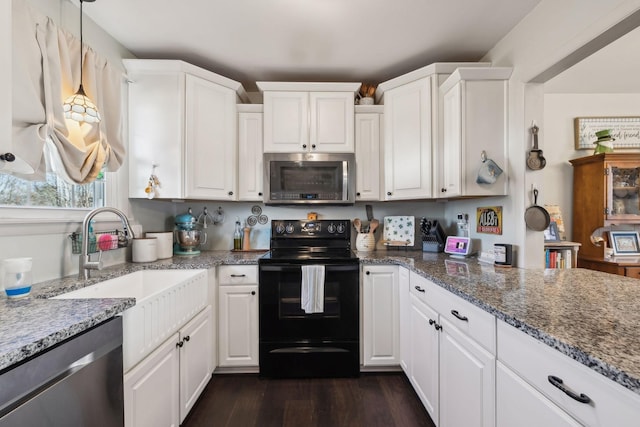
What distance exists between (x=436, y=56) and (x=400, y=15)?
617mm

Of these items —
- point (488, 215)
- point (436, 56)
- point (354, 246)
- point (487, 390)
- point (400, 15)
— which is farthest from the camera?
point (354, 246)

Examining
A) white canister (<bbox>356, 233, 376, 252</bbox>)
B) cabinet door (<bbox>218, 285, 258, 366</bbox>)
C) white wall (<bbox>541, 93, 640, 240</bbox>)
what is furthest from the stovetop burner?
white wall (<bbox>541, 93, 640, 240</bbox>)

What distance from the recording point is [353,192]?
2.33 m

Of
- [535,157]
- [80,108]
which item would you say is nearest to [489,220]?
[535,157]

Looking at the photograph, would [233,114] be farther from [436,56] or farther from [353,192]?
[436,56]

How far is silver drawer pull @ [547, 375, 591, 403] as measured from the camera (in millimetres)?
640

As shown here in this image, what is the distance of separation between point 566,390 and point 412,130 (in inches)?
73.7

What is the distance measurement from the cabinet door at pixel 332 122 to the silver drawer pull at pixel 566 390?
6.23 feet

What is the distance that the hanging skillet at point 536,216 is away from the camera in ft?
5.17

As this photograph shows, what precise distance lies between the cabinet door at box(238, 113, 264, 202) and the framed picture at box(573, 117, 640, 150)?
340 cm

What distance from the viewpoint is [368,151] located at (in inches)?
93.7

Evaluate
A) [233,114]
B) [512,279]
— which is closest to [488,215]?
[512,279]

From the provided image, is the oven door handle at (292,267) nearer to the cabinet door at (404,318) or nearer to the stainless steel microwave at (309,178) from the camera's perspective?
the cabinet door at (404,318)

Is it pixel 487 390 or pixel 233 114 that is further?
pixel 233 114
